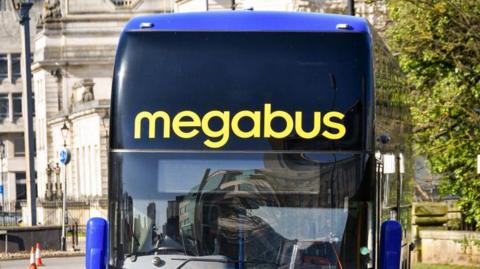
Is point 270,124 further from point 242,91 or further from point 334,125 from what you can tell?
point 334,125

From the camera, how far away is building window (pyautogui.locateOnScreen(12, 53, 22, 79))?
133m

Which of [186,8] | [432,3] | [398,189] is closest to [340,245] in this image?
[398,189]

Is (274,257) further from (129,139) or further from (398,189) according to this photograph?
(398,189)

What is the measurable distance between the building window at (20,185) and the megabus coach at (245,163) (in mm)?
115847

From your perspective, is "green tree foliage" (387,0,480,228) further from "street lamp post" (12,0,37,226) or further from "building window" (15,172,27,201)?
"building window" (15,172,27,201)

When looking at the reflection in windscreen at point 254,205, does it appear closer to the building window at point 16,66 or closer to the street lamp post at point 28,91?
the street lamp post at point 28,91

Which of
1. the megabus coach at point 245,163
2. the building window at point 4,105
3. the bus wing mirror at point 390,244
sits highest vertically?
the megabus coach at point 245,163

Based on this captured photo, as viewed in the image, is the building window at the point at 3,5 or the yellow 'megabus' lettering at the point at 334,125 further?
the building window at the point at 3,5

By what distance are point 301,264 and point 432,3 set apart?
13.1 meters

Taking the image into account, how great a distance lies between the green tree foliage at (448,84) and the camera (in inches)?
1129

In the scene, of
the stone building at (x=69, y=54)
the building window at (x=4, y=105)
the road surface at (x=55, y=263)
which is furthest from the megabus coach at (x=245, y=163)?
the building window at (x=4, y=105)

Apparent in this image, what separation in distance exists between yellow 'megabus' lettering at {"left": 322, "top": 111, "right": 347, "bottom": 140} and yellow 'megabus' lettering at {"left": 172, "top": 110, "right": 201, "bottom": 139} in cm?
126

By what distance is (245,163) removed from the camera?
16.5 m

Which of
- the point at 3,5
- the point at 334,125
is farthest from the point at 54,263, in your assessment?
the point at 3,5
